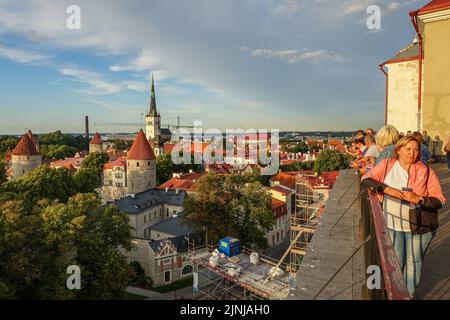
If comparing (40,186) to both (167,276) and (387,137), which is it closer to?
(167,276)

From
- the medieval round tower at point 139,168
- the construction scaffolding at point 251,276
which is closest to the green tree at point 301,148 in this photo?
Answer: the medieval round tower at point 139,168

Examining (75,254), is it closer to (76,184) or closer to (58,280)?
(58,280)

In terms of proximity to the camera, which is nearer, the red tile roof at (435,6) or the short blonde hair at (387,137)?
the short blonde hair at (387,137)

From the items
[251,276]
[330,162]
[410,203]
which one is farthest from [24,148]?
[410,203]

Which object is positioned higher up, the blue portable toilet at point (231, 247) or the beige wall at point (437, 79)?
the beige wall at point (437, 79)

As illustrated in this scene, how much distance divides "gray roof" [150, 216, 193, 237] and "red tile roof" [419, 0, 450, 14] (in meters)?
20.5

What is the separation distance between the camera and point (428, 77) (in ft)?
40.5

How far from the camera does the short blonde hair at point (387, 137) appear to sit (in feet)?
14.2

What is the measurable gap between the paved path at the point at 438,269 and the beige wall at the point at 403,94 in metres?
8.72

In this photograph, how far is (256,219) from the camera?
82.1 ft

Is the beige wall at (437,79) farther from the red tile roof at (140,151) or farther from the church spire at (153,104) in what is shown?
the church spire at (153,104)

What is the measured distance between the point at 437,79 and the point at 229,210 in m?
15.6
